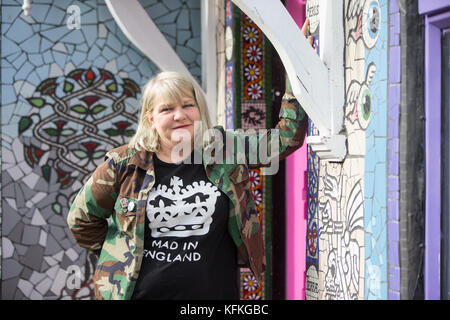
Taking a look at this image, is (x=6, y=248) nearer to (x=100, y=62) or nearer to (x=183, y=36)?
(x=100, y=62)

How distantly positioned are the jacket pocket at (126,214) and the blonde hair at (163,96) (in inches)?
6.2

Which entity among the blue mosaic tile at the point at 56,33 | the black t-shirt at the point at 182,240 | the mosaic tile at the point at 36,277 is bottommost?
the mosaic tile at the point at 36,277

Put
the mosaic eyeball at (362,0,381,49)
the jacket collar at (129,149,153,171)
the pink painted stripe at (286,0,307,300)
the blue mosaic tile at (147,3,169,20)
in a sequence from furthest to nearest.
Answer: the blue mosaic tile at (147,3,169,20) < the pink painted stripe at (286,0,307,300) < the jacket collar at (129,149,153,171) < the mosaic eyeball at (362,0,381,49)

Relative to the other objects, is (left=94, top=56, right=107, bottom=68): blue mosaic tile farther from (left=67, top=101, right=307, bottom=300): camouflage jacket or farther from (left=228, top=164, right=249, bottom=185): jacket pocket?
(left=228, top=164, right=249, bottom=185): jacket pocket

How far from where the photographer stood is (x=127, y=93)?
3418 mm

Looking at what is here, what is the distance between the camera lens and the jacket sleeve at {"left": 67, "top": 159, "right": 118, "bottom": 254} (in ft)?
6.23

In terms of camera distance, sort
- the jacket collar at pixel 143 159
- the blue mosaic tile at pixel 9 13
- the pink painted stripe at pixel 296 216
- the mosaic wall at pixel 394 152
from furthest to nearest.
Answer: the blue mosaic tile at pixel 9 13 < the pink painted stripe at pixel 296 216 < the jacket collar at pixel 143 159 < the mosaic wall at pixel 394 152

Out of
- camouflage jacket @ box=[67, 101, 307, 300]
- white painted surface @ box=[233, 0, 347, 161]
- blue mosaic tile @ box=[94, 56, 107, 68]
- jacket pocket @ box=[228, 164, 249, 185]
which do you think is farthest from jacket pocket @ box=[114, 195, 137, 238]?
blue mosaic tile @ box=[94, 56, 107, 68]

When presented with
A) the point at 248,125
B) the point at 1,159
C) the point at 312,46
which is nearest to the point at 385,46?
the point at 312,46

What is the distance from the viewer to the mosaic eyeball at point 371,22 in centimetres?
155

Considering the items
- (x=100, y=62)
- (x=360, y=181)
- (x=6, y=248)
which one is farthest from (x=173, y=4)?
(x=360, y=181)

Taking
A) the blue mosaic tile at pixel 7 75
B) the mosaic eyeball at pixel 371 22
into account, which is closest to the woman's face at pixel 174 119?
the mosaic eyeball at pixel 371 22

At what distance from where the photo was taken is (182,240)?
1796 millimetres

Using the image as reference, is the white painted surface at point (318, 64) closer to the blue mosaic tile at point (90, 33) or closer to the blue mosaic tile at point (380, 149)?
the blue mosaic tile at point (380, 149)
